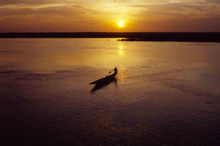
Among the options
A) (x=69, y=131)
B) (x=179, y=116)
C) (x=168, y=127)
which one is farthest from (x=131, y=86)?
(x=69, y=131)

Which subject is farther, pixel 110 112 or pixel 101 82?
pixel 101 82

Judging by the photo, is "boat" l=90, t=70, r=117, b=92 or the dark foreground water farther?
"boat" l=90, t=70, r=117, b=92

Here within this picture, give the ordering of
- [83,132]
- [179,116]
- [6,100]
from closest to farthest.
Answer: [83,132]
[179,116]
[6,100]

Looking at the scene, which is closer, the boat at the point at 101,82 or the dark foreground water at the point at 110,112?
the dark foreground water at the point at 110,112

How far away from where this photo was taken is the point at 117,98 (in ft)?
48.8

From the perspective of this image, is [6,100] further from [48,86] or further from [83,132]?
[83,132]

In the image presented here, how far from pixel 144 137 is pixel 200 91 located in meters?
8.95

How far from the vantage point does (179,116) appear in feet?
38.6

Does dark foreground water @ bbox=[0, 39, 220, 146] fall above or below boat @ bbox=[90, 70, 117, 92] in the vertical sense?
below

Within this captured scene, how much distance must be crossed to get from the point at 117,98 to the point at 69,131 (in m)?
5.53

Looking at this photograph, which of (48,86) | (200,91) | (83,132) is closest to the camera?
(83,132)

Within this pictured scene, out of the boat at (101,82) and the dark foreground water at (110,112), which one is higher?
the boat at (101,82)

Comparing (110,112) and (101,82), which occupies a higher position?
(101,82)

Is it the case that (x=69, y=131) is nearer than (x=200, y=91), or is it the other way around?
(x=69, y=131)
